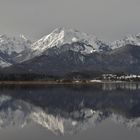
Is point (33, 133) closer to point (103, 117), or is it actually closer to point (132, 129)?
point (132, 129)

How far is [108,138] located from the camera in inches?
1634

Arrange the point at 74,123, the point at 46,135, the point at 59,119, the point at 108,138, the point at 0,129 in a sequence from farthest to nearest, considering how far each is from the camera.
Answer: the point at 59,119 < the point at 74,123 < the point at 0,129 < the point at 46,135 < the point at 108,138

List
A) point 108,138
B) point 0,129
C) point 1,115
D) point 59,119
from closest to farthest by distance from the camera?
point 108,138 < point 0,129 < point 59,119 < point 1,115

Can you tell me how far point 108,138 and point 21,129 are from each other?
39.3ft

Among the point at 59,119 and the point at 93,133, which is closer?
the point at 93,133

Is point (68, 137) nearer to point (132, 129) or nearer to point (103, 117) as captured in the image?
point (132, 129)

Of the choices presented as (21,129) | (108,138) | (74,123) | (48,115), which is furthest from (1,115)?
(108,138)

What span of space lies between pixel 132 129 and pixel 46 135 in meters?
10.4

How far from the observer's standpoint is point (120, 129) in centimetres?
4947

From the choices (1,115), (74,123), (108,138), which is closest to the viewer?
(108,138)

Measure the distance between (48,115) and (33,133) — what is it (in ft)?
79.2

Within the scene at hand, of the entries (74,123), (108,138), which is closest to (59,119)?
(74,123)

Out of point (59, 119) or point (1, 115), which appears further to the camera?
point (1, 115)

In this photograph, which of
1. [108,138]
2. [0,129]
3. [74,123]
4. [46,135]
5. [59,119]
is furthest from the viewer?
[59,119]
